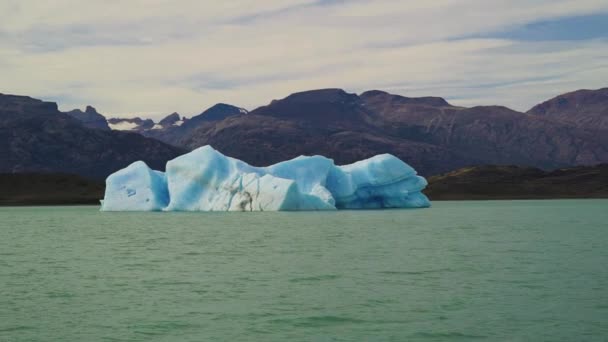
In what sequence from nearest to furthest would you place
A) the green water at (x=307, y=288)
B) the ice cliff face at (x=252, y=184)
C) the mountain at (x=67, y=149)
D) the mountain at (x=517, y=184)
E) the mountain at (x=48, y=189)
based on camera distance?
1. the green water at (x=307, y=288)
2. the ice cliff face at (x=252, y=184)
3. the mountain at (x=48, y=189)
4. the mountain at (x=517, y=184)
5. the mountain at (x=67, y=149)

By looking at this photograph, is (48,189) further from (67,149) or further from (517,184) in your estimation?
(67,149)

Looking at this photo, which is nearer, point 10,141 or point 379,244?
point 379,244

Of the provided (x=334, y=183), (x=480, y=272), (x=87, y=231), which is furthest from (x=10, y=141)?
(x=480, y=272)

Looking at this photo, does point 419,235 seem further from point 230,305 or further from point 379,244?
point 230,305

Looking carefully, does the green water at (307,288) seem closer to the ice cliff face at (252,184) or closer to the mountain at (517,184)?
the ice cliff face at (252,184)

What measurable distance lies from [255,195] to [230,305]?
3467cm

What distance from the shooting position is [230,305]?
50.3 ft

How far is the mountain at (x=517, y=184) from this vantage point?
111562mm

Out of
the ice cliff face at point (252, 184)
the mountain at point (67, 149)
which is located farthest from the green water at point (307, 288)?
the mountain at point (67, 149)

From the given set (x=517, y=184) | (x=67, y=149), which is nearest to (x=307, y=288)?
(x=517, y=184)

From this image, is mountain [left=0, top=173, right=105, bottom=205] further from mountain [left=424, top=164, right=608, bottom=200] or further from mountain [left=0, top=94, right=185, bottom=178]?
mountain [left=0, top=94, right=185, bottom=178]

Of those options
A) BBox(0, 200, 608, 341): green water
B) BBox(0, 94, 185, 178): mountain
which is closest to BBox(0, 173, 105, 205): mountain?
BBox(0, 94, 185, 178): mountain

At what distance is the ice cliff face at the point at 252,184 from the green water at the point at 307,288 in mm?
18209

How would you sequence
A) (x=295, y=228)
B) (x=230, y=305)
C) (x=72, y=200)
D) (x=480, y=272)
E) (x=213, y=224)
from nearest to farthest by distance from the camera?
1. (x=230, y=305)
2. (x=480, y=272)
3. (x=295, y=228)
4. (x=213, y=224)
5. (x=72, y=200)
